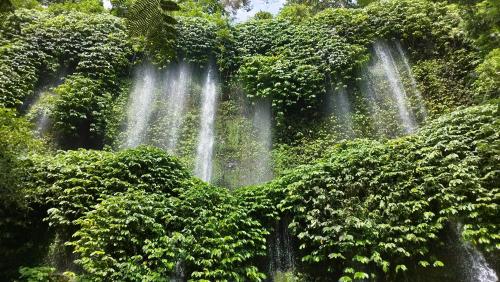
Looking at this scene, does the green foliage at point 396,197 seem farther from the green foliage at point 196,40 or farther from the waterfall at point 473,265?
the green foliage at point 196,40

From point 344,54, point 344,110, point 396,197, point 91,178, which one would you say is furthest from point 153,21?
point 344,54

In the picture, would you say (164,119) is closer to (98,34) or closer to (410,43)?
(98,34)

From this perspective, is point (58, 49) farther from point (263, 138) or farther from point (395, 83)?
point (395, 83)

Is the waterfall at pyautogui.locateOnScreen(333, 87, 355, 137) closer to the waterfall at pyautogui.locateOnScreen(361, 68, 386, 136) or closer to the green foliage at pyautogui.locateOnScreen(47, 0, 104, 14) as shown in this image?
the waterfall at pyautogui.locateOnScreen(361, 68, 386, 136)

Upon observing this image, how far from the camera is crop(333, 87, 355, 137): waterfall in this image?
9.82 meters

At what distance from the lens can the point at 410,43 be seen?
11.1 meters

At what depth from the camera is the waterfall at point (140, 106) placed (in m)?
10.3

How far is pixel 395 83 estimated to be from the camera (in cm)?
1043

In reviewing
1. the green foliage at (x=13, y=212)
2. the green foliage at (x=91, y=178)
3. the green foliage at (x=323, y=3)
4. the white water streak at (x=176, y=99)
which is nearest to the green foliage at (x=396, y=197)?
the green foliage at (x=91, y=178)

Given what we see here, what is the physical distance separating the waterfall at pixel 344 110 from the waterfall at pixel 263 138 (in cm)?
196

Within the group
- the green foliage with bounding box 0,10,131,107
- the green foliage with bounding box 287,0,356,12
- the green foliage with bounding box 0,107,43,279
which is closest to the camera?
the green foliage with bounding box 0,107,43,279

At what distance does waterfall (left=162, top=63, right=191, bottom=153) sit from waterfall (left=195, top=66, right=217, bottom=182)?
0.62m

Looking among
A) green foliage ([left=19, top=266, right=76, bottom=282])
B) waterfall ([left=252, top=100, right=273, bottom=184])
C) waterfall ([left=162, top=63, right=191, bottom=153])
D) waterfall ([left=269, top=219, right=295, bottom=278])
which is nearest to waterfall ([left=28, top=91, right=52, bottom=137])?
waterfall ([left=162, top=63, right=191, bottom=153])

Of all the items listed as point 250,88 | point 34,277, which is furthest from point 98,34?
point 34,277
